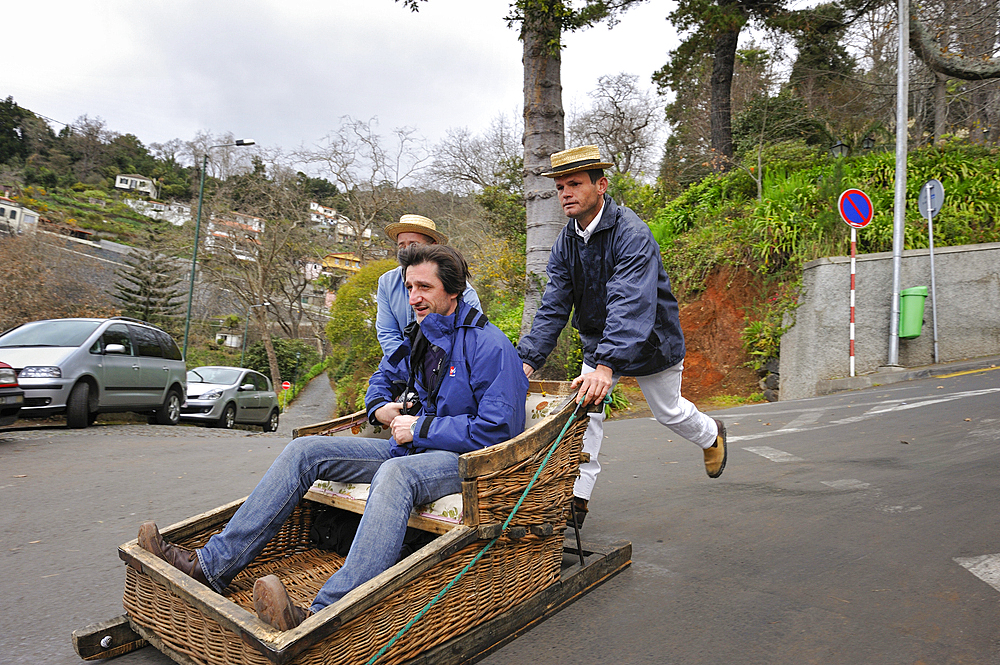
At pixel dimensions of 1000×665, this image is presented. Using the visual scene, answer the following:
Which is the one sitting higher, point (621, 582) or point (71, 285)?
point (71, 285)

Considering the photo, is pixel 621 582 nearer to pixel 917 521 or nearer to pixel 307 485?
pixel 307 485

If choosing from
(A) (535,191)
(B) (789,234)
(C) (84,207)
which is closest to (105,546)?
(A) (535,191)

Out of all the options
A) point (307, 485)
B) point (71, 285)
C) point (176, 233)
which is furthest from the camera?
point (176, 233)

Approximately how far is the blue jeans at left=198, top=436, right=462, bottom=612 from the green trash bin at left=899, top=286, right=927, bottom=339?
36.1 ft

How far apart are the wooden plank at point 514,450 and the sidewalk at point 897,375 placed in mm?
9721

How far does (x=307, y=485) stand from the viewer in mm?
2812

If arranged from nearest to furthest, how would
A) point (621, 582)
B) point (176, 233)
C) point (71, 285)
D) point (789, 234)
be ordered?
point (621, 582), point (789, 234), point (71, 285), point (176, 233)

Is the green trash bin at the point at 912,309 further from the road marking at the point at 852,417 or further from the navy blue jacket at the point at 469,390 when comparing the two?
the navy blue jacket at the point at 469,390

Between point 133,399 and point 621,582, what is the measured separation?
10.5 meters

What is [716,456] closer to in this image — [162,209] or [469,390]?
[469,390]

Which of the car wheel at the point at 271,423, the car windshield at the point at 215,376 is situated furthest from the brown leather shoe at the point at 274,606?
the car wheel at the point at 271,423

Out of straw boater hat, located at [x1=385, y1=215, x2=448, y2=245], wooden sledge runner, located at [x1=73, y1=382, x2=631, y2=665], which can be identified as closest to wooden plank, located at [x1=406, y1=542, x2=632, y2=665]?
wooden sledge runner, located at [x1=73, y1=382, x2=631, y2=665]

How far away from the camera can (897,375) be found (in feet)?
35.8

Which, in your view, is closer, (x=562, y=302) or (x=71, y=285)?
(x=562, y=302)
